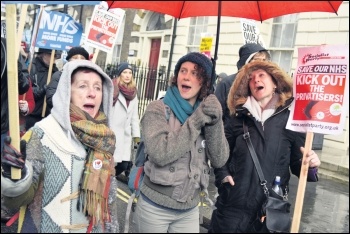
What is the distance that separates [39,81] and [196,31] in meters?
10.5

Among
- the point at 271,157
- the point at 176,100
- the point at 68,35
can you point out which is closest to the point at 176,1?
the point at 176,100

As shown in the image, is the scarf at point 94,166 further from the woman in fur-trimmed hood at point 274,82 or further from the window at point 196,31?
the window at point 196,31

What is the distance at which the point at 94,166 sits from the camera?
2365 mm

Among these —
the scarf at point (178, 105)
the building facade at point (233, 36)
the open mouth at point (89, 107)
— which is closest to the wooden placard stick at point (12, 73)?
the open mouth at point (89, 107)

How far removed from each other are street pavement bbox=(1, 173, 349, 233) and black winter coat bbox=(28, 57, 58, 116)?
1718 millimetres

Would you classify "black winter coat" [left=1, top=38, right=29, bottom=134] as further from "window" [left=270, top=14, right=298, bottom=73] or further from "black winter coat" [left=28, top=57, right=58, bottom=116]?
"window" [left=270, top=14, right=298, bottom=73]

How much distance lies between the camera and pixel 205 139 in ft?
9.08

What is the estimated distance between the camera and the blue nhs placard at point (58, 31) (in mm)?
6801

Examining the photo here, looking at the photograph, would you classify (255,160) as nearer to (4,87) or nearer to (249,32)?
(4,87)

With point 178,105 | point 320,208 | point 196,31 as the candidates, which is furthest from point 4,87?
point 196,31

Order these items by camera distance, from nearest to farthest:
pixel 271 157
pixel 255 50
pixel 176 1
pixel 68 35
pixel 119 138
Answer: pixel 271 157, pixel 176 1, pixel 255 50, pixel 119 138, pixel 68 35

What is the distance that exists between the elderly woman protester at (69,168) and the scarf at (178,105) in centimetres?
49

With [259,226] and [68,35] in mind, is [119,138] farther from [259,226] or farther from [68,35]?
[259,226]

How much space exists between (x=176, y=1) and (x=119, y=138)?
272 cm
